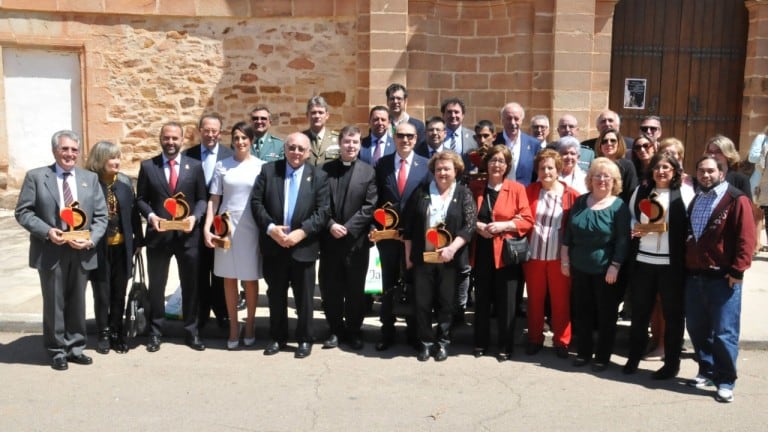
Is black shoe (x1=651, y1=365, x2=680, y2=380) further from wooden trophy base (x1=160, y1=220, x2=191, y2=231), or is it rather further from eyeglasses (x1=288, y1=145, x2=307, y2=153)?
wooden trophy base (x1=160, y1=220, x2=191, y2=231)

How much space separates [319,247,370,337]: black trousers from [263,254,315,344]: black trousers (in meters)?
0.15

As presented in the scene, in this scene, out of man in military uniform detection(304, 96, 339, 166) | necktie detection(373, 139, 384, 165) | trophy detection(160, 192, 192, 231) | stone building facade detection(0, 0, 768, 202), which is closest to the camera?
trophy detection(160, 192, 192, 231)

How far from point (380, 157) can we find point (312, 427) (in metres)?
2.78

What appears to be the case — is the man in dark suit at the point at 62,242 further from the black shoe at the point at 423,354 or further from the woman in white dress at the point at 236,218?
the black shoe at the point at 423,354

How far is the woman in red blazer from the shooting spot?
6078 mm

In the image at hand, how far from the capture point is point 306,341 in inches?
249

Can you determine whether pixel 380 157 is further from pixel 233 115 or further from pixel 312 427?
pixel 233 115

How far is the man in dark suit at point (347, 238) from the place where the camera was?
20.6ft

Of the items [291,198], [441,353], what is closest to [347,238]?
[291,198]

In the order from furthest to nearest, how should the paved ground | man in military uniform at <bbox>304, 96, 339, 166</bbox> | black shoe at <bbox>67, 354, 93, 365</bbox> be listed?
man in military uniform at <bbox>304, 96, 339, 166</bbox>
black shoe at <bbox>67, 354, 93, 365</bbox>
the paved ground

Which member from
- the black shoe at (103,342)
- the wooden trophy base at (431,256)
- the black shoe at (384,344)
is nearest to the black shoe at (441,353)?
the black shoe at (384,344)

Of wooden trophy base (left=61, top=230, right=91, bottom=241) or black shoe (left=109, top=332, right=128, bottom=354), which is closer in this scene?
wooden trophy base (left=61, top=230, right=91, bottom=241)

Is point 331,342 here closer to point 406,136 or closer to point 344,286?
point 344,286

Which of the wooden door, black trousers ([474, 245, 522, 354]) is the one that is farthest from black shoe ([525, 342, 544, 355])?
the wooden door
